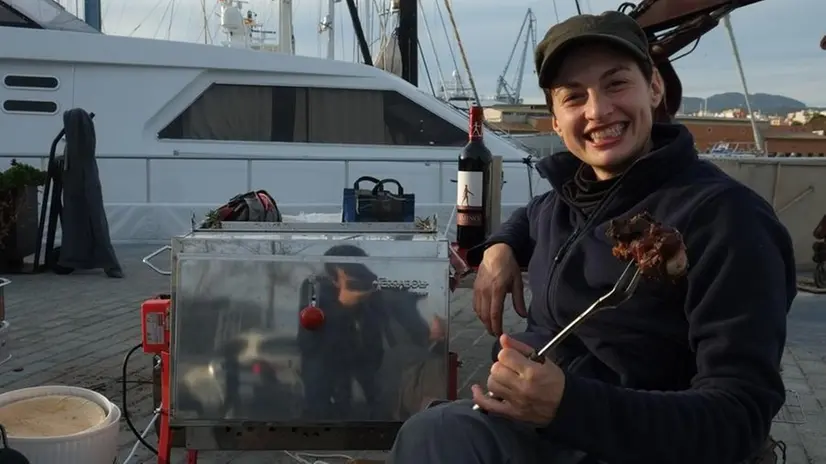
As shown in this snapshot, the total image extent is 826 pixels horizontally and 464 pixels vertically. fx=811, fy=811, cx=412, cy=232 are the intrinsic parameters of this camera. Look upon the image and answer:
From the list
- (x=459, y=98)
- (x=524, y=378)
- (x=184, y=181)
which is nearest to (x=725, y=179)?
(x=524, y=378)

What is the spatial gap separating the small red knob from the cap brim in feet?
2.61

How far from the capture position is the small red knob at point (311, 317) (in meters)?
2.05

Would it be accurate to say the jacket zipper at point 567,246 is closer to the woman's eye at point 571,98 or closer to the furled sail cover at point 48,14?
the woman's eye at point 571,98

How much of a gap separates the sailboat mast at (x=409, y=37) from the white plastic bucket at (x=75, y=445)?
10083 mm

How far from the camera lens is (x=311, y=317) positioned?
2.05m

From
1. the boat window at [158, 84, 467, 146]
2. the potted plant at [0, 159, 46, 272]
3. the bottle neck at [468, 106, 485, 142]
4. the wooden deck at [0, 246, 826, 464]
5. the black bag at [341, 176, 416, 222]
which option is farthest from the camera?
the boat window at [158, 84, 467, 146]

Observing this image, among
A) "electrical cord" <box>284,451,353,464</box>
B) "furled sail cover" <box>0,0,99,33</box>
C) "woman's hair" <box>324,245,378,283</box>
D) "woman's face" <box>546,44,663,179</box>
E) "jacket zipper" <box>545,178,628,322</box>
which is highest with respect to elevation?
"furled sail cover" <box>0,0,99,33</box>

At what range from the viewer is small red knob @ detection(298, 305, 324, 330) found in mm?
2053

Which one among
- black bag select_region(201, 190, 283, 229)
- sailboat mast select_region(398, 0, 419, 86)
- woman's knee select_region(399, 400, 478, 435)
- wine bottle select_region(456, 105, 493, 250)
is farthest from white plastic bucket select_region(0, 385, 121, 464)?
sailboat mast select_region(398, 0, 419, 86)

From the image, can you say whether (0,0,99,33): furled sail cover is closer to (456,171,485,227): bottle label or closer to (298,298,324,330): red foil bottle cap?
(456,171,485,227): bottle label

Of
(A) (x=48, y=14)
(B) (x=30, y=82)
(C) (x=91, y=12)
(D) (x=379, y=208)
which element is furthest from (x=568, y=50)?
(C) (x=91, y=12)

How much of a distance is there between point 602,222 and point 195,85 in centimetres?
931

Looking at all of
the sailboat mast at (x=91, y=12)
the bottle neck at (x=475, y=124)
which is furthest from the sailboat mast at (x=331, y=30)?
the bottle neck at (x=475, y=124)

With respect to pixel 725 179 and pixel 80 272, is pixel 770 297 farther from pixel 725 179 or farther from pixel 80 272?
pixel 80 272
